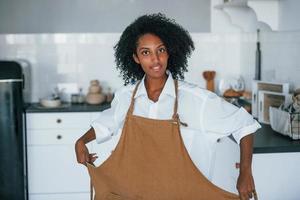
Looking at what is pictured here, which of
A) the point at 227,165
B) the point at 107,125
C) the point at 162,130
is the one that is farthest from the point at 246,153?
the point at 227,165

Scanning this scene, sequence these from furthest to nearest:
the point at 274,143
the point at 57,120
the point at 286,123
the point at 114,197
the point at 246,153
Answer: the point at 57,120 < the point at 286,123 < the point at 274,143 < the point at 114,197 < the point at 246,153

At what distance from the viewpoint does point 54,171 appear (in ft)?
11.2

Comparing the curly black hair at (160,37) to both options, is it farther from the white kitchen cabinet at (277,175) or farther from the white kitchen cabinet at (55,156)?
the white kitchen cabinet at (55,156)

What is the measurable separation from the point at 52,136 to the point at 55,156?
0.51ft

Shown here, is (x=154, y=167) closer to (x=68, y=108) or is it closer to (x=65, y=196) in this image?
(x=68, y=108)

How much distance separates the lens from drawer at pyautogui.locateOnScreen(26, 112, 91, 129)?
335 centimetres

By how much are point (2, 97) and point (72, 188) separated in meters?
0.86

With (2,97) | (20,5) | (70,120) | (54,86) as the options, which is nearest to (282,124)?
(70,120)

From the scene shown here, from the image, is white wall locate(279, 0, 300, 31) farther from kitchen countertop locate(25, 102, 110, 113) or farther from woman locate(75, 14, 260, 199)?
kitchen countertop locate(25, 102, 110, 113)

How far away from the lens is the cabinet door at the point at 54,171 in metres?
3.39

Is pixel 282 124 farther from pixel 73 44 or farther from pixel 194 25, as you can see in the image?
pixel 73 44

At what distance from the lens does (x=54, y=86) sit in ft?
12.5

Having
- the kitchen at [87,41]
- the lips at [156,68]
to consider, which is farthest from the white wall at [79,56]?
the lips at [156,68]

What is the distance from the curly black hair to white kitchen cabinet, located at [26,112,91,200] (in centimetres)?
183
